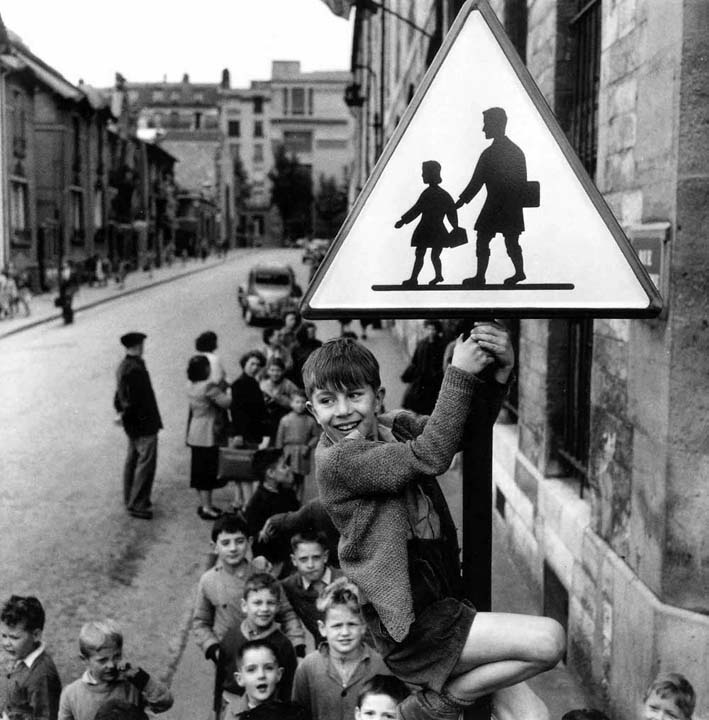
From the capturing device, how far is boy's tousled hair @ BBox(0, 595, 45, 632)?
200 inches

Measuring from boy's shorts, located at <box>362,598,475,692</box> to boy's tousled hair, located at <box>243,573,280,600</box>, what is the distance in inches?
118

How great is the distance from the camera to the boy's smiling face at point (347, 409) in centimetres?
231

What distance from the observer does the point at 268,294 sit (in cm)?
3072

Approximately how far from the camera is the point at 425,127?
2121 millimetres

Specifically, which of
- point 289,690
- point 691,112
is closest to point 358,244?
point 691,112

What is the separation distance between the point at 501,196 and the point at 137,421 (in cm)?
855

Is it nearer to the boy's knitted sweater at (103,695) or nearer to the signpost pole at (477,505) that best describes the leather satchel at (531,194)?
the signpost pole at (477,505)

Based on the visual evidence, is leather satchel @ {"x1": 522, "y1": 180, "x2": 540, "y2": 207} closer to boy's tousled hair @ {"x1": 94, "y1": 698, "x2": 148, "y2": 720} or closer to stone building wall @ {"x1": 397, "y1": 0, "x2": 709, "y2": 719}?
stone building wall @ {"x1": 397, "y1": 0, "x2": 709, "y2": 719}

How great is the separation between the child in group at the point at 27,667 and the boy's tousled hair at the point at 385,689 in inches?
70.4

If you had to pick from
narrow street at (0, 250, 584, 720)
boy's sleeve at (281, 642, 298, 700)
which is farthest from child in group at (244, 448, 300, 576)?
boy's sleeve at (281, 642, 298, 700)

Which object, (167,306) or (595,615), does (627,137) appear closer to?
(595,615)

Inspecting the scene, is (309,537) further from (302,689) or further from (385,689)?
(385,689)

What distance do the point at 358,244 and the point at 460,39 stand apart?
1.52 ft

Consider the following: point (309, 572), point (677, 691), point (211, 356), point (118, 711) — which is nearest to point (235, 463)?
point (211, 356)
